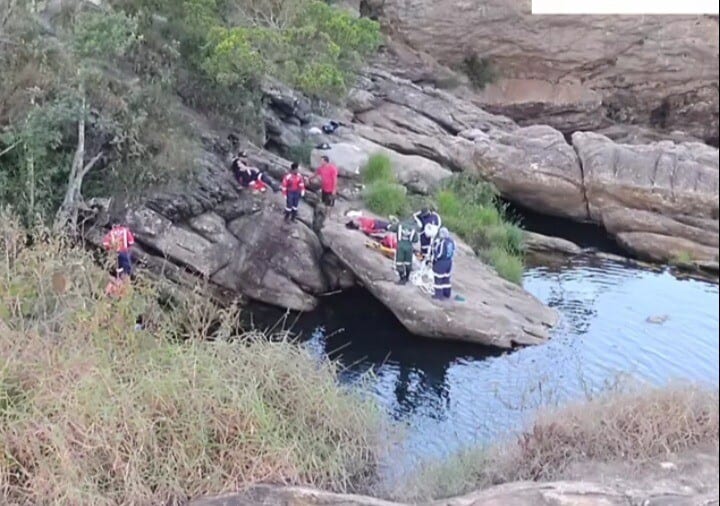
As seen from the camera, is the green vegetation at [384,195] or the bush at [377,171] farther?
the bush at [377,171]

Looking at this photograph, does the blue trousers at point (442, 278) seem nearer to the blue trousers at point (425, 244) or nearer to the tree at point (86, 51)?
the blue trousers at point (425, 244)

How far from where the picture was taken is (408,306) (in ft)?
46.3

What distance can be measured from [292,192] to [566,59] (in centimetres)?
1469

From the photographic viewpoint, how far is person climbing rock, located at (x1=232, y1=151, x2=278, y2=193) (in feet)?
53.4

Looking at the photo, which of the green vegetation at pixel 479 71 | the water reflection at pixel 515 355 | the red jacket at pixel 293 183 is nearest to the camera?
the water reflection at pixel 515 355

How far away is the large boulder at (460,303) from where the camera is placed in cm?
1378

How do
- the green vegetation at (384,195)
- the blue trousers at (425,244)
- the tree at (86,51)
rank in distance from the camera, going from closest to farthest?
the tree at (86,51)
the blue trousers at (425,244)
the green vegetation at (384,195)

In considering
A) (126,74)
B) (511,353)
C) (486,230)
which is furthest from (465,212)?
(126,74)

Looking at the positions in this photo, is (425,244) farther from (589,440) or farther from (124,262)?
(589,440)

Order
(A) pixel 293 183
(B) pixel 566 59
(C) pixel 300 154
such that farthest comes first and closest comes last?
(B) pixel 566 59 → (C) pixel 300 154 → (A) pixel 293 183

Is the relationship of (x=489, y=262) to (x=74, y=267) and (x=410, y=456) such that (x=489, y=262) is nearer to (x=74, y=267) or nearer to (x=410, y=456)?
(x=410, y=456)

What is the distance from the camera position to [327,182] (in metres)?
16.5

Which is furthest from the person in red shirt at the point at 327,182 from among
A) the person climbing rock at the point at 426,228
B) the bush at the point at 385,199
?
the person climbing rock at the point at 426,228

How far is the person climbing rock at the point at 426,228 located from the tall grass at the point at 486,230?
200 centimetres
